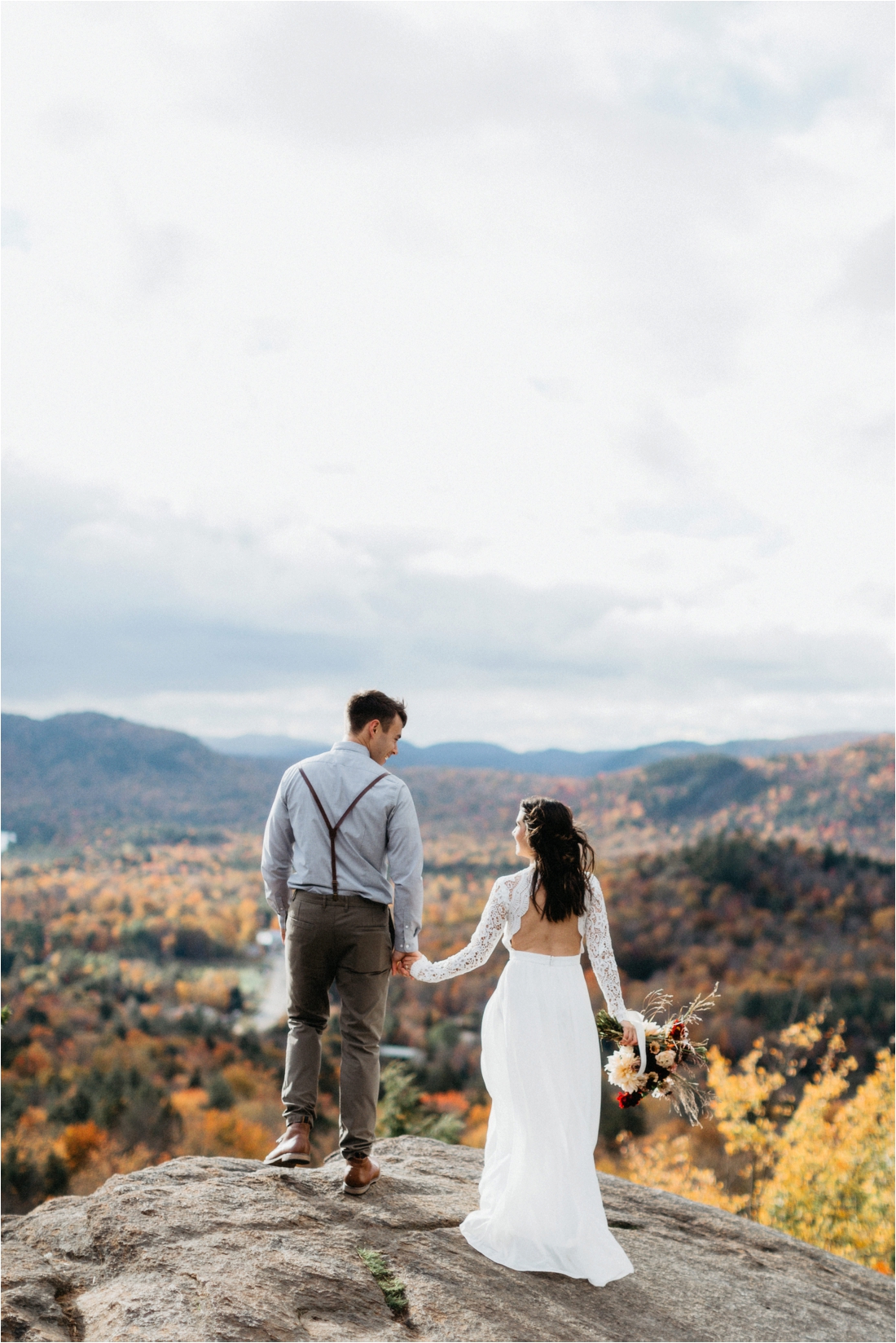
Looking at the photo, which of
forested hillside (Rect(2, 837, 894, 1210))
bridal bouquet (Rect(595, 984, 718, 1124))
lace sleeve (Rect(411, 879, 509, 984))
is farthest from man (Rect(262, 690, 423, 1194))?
forested hillside (Rect(2, 837, 894, 1210))

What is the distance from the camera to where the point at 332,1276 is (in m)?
4.59

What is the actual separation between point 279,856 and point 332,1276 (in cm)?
240

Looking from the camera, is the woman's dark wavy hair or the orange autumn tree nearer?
the woman's dark wavy hair

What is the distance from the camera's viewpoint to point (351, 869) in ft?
18.5

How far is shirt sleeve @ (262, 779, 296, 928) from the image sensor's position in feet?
19.5

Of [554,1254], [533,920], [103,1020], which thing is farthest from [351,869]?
[103,1020]

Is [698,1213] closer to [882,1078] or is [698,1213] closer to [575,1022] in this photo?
[575,1022]

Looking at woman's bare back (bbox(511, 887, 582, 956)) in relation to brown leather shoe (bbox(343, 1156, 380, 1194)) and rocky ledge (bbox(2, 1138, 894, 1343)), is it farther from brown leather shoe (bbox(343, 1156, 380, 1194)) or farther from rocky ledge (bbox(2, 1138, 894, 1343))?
rocky ledge (bbox(2, 1138, 894, 1343))

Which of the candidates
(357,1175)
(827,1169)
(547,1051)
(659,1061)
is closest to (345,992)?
(357,1175)

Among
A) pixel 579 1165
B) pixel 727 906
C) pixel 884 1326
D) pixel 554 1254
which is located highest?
pixel 579 1165

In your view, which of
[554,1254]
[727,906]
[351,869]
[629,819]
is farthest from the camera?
[629,819]

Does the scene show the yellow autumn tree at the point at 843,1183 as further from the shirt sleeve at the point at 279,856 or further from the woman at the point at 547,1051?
the shirt sleeve at the point at 279,856

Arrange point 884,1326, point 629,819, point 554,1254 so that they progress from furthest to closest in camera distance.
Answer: point 629,819, point 884,1326, point 554,1254

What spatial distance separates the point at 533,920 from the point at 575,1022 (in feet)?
2.31
